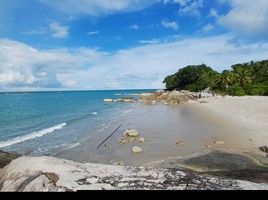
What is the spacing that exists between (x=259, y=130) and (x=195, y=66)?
96380mm

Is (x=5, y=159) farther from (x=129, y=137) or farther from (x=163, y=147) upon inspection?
(x=129, y=137)

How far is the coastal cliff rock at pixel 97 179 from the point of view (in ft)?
12.1

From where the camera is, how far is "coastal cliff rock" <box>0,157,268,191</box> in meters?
3.68

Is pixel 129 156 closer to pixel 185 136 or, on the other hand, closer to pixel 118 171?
pixel 185 136

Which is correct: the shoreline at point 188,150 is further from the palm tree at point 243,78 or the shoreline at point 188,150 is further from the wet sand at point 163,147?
the palm tree at point 243,78

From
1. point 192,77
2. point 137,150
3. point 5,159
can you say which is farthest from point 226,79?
point 5,159

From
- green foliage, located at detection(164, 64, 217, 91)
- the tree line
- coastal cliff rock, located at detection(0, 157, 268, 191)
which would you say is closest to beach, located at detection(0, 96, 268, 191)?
coastal cliff rock, located at detection(0, 157, 268, 191)

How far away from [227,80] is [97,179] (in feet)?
280

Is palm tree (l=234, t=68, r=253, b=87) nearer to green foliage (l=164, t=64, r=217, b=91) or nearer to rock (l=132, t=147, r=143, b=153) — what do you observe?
green foliage (l=164, t=64, r=217, b=91)

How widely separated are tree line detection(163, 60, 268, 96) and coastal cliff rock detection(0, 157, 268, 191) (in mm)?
67618

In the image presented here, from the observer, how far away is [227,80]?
84.3 metres

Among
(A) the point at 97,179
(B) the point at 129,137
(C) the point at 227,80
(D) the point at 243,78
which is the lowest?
(B) the point at 129,137

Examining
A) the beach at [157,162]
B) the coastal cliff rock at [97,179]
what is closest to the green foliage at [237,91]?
the beach at [157,162]

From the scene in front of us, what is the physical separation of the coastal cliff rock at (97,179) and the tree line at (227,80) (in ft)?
222
